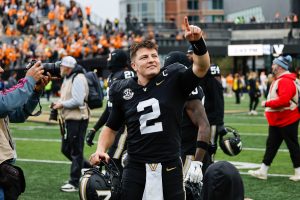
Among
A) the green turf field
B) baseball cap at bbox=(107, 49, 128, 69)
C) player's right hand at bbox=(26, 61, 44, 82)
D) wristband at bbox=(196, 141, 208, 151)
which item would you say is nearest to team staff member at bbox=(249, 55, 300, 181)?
the green turf field

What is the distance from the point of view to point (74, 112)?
887cm

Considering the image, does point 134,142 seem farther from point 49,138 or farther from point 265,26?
point 265,26

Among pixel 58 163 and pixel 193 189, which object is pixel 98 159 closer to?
pixel 193 189

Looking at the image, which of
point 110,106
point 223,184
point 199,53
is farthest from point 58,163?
point 223,184

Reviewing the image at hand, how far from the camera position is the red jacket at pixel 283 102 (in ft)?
30.6

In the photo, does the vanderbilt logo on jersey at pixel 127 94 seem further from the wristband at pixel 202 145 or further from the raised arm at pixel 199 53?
the wristband at pixel 202 145

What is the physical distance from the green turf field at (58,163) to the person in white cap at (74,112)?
0.39 metres

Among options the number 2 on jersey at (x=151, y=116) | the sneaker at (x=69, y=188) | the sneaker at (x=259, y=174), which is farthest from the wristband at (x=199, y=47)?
the sneaker at (x=259, y=174)

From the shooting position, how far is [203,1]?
90.7 metres

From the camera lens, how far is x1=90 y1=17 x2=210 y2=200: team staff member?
16.0 ft

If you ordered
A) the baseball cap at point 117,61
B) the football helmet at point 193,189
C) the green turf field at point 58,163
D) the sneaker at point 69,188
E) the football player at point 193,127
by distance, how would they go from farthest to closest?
the sneaker at point 69,188 < the green turf field at point 58,163 < the baseball cap at point 117,61 < the football player at point 193,127 < the football helmet at point 193,189

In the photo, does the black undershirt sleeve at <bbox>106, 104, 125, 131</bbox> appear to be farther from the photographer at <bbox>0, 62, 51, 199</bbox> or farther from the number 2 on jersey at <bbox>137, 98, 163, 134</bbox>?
the photographer at <bbox>0, 62, 51, 199</bbox>

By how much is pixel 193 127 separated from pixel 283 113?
3519 mm

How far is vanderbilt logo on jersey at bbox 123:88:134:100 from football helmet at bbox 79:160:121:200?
0.62m
